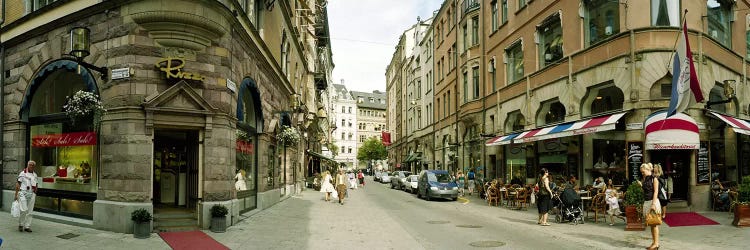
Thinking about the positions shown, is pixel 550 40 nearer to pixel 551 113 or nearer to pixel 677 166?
pixel 551 113

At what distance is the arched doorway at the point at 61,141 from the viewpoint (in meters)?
12.7

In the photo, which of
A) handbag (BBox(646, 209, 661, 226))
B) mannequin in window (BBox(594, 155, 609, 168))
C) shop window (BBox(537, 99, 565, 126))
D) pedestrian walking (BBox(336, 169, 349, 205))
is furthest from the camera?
pedestrian walking (BBox(336, 169, 349, 205))

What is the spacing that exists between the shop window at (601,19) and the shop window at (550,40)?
1776mm

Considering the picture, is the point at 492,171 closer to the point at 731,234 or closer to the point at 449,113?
the point at 449,113

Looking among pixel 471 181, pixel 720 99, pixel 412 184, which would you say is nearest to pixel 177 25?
pixel 720 99

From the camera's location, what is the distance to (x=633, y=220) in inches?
496

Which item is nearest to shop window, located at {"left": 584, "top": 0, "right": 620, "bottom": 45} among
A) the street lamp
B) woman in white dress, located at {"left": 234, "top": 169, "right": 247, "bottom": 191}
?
woman in white dress, located at {"left": 234, "top": 169, "right": 247, "bottom": 191}

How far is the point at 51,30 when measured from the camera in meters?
14.1

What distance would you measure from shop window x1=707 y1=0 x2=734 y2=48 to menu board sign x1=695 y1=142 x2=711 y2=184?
14.3ft

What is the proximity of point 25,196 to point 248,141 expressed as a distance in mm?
6577

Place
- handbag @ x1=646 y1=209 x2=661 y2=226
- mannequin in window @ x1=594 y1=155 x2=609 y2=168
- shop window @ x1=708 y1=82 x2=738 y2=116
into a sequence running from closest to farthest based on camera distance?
1. handbag @ x1=646 y1=209 x2=661 y2=226
2. mannequin in window @ x1=594 y1=155 x2=609 y2=168
3. shop window @ x1=708 y1=82 x2=738 y2=116

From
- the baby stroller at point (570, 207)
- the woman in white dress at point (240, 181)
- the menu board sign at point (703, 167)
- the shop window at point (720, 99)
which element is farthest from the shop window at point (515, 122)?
the woman in white dress at point (240, 181)

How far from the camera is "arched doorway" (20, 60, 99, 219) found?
12.7 metres

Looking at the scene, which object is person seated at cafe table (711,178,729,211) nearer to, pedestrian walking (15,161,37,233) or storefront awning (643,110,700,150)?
storefront awning (643,110,700,150)
